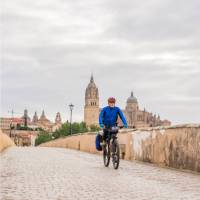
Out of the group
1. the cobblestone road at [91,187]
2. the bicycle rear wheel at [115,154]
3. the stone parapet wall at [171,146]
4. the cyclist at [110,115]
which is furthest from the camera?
the cyclist at [110,115]

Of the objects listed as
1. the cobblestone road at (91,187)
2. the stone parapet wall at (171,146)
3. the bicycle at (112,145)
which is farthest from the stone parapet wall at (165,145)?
the cobblestone road at (91,187)

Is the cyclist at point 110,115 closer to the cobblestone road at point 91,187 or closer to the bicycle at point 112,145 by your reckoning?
the bicycle at point 112,145

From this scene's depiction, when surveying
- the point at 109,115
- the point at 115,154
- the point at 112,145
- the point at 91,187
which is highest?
the point at 109,115

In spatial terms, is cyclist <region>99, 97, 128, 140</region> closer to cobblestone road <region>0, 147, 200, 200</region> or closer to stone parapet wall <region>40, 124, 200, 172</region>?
stone parapet wall <region>40, 124, 200, 172</region>

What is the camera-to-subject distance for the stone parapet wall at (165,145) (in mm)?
12102

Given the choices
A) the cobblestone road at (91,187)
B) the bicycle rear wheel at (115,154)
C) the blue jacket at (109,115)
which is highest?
the blue jacket at (109,115)

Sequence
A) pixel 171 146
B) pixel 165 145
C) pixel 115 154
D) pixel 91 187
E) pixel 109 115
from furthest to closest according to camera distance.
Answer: pixel 165 145
pixel 171 146
pixel 109 115
pixel 115 154
pixel 91 187

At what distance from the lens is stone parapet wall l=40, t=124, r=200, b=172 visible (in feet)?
39.7

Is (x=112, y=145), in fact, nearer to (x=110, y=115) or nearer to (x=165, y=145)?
(x=110, y=115)

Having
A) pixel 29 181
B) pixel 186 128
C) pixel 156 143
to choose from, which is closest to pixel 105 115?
pixel 186 128

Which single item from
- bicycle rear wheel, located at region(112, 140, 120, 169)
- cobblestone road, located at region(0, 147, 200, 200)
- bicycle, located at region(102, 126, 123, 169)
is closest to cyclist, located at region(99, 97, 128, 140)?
bicycle, located at region(102, 126, 123, 169)

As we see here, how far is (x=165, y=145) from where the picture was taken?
14062mm

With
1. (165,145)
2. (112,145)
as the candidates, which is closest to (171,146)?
(165,145)

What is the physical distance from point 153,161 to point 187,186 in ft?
21.3
